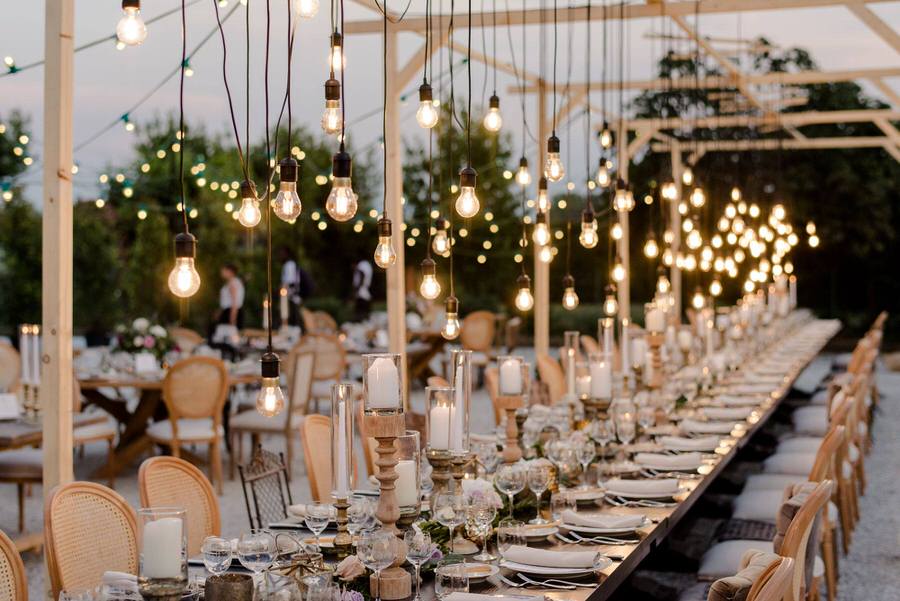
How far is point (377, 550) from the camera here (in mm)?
2785

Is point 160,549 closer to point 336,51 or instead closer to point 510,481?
point 510,481

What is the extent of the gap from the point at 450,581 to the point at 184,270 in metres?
0.98

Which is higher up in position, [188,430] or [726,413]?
[726,413]

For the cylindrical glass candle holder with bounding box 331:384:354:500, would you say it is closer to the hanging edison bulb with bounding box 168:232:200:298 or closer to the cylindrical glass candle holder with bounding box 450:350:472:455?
the cylindrical glass candle holder with bounding box 450:350:472:455

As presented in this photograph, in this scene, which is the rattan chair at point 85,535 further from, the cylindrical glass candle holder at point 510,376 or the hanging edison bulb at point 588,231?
the hanging edison bulb at point 588,231

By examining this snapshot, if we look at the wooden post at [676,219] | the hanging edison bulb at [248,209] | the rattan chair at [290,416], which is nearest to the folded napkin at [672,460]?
the hanging edison bulb at [248,209]

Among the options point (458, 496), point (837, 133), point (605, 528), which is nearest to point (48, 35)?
point (458, 496)

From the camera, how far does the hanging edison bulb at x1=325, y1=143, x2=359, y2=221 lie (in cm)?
289

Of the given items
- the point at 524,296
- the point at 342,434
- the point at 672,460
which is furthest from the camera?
the point at 524,296

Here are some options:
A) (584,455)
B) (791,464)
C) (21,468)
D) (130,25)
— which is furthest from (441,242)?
(21,468)

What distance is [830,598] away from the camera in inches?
201

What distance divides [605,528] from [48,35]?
2.68 meters

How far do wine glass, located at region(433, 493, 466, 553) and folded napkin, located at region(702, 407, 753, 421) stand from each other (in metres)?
3.19

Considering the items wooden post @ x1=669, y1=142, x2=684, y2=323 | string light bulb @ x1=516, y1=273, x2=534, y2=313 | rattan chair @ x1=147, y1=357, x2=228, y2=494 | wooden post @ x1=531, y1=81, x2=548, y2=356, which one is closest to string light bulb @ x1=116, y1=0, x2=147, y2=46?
string light bulb @ x1=516, y1=273, x2=534, y2=313
